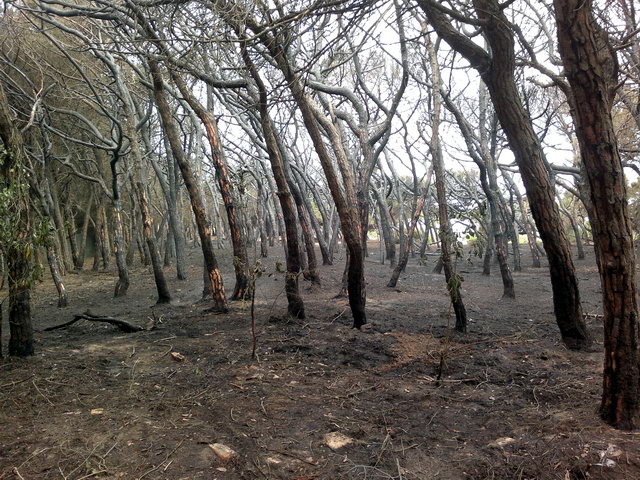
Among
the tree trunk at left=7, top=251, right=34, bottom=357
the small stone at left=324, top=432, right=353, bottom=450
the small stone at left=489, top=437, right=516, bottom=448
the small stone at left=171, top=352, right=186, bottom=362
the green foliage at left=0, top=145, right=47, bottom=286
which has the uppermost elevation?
the green foliage at left=0, top=145, right=47, bottom=286

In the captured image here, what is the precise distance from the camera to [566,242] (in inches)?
234

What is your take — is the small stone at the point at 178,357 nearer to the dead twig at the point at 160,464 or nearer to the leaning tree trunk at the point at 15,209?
the leaning tree trunk at the point at 15,209

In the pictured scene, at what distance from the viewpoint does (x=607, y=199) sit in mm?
3598

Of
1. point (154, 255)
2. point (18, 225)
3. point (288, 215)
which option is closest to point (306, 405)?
point (18, 225)

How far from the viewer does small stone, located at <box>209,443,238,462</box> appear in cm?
373

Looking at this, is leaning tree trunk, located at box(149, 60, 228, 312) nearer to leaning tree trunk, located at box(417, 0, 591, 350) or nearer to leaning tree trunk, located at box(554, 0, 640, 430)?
leaning tree trunk, located at box(417, 0, 591, 350)

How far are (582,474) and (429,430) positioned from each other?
1.34m

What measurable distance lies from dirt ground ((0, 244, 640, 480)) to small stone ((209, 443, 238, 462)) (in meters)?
0.04

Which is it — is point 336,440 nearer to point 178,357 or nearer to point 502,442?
point 502,442

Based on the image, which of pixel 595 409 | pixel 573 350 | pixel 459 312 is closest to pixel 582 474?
pixel 595 409

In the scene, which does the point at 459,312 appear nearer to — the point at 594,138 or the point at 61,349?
the point at 594,138

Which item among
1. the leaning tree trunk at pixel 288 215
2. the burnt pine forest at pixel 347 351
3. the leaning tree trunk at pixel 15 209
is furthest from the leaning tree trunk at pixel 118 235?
A: the leaning tree trunk at pixel 15 209

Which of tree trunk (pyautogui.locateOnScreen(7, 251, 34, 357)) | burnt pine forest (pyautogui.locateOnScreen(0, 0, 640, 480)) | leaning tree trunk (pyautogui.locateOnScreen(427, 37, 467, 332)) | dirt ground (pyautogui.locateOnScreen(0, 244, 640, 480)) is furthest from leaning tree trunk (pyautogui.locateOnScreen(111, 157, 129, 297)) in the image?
leaning tree trunk (pyautogui.locateOnScreen(427, 37, 467, 332))

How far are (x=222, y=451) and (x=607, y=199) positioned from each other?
3.33m
